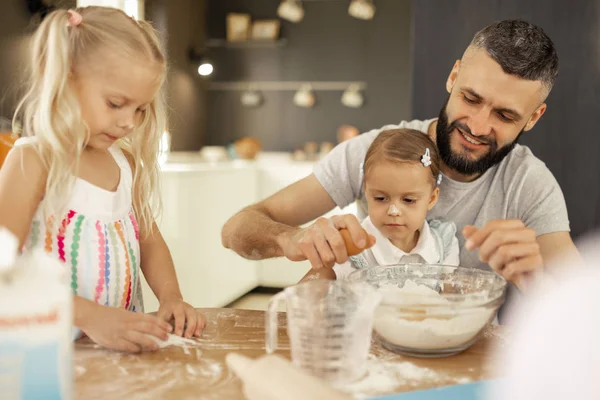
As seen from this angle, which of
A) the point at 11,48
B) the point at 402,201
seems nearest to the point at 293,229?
the point at 402,201

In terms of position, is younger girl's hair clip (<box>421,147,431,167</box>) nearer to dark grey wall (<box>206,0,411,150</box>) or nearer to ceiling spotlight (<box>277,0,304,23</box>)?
dark grey wall (<box>206,0,411,150</box>)

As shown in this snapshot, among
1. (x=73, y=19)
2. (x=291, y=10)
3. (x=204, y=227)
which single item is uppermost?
(x=291, y=10)

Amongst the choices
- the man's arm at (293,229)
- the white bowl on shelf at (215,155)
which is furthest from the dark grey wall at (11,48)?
the white bowl on shelf at (215,155)

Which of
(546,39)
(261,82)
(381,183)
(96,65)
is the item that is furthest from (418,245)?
(261,82)

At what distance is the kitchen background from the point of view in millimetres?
2176

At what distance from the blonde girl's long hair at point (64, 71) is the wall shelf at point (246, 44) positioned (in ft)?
13.2

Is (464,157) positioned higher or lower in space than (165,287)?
higher

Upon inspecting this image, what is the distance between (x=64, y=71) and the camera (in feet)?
3.46

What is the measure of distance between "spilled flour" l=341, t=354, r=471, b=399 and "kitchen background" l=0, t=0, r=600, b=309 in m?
1.54

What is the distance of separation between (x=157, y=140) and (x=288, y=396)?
837mm

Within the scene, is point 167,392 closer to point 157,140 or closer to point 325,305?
point 325,305

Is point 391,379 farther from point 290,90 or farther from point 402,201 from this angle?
point 290,90

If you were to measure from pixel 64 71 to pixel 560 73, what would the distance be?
68.6 inches

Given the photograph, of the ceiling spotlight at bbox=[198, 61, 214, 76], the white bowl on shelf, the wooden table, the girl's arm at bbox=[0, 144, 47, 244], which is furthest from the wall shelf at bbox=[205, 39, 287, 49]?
the wooden table
